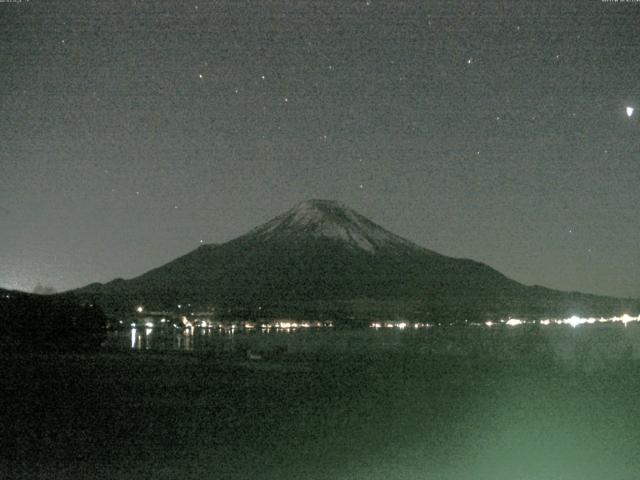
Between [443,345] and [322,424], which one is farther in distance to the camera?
[443,345]

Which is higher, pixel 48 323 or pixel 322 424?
pixel 48 323

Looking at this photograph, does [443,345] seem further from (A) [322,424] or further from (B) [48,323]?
(A) [322,424]

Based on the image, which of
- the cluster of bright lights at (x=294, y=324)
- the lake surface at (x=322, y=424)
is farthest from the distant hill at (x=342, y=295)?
the lake surface at (x=322, y=424)

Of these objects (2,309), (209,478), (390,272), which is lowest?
(209,478)

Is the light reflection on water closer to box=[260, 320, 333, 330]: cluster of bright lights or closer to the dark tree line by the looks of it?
the dark tree line

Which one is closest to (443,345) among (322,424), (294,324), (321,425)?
(322,424)

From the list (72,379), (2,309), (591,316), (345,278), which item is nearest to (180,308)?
(345,278)

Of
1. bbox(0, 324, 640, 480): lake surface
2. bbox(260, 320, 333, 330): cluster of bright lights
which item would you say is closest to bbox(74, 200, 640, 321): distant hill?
bbox(260, 320, 333, 330): cluster of bright lights

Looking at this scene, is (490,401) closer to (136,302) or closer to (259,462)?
(259,462)
